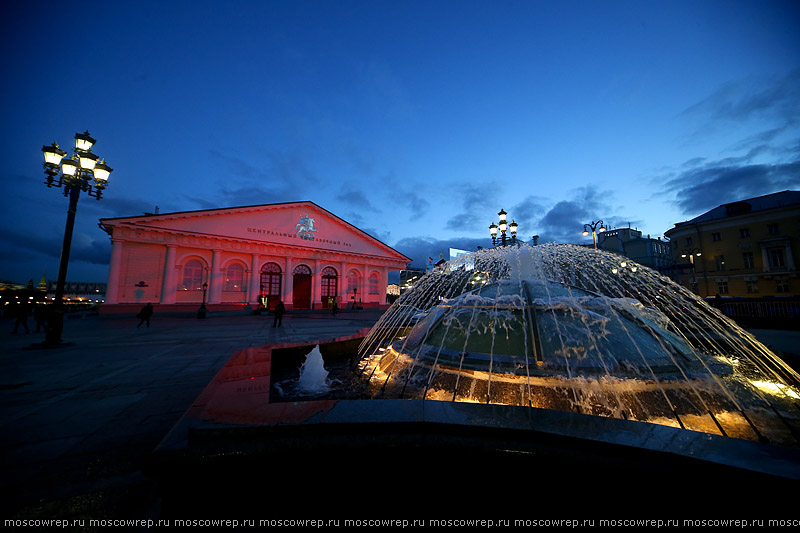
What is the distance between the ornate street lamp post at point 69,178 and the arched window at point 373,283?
2878 cm

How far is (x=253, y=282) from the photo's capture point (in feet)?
94.6

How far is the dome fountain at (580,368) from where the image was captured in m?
3.30

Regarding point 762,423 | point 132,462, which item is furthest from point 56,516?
point 762,423

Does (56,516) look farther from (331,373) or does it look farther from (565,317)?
(565,317)

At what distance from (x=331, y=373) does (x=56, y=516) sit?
364cm

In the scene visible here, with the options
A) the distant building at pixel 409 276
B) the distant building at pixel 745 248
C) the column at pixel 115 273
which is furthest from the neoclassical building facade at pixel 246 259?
the distant building at pixel 745 248

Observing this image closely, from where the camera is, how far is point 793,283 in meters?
33.1

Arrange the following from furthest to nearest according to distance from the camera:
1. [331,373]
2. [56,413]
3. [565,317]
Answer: [331,373] → [565,317] → [56,413]

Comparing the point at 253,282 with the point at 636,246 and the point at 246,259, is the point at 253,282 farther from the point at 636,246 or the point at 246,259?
the point at 636,246

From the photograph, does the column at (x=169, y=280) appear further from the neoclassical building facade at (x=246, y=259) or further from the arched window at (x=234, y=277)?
the arched window at (x=234, y=277)

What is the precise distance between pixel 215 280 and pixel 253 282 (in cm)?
321

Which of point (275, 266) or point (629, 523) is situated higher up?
point (275, 266)

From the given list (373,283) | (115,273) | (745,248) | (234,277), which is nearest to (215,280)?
(234,277)

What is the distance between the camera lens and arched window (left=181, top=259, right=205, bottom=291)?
2612 cm
